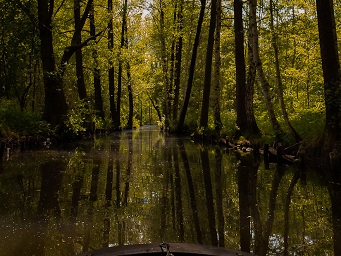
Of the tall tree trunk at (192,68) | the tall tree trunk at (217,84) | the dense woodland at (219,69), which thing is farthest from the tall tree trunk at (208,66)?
the tall tree trunk at (192,68)

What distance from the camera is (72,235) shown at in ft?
13.3

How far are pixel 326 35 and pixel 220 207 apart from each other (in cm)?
632

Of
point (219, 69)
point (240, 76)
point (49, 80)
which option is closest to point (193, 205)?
point (240, 76)

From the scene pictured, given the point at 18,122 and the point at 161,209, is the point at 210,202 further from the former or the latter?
the point at 18,122

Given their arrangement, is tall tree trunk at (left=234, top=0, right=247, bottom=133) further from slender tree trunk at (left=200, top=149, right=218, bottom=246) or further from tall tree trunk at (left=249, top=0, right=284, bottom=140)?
slender tree trunk at (left=200, top=149, right=218, bottom=246)

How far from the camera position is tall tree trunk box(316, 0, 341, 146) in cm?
866

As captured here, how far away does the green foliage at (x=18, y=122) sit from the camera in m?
13.0

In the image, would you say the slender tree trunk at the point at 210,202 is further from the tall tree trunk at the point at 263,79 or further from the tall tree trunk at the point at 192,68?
the tall tree trunk at the point at 192,68

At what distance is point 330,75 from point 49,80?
40.2 feet

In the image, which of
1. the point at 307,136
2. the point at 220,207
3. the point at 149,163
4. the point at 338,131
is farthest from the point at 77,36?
the point at 220,207

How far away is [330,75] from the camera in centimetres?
915

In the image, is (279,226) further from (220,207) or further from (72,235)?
(72,235)

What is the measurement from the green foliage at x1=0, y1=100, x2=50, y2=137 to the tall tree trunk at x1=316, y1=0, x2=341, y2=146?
10.3m

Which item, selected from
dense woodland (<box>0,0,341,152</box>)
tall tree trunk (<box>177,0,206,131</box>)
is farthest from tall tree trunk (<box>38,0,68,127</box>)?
tall tree trunk (<box>177,0,206,131</box>)
